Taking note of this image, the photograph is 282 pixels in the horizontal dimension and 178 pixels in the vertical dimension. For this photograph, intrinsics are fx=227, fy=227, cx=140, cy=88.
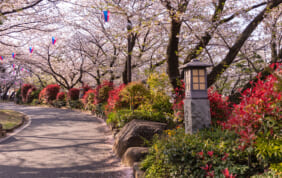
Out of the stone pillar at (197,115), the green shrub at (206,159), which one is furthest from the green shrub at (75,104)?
the green shrub at (206,159)

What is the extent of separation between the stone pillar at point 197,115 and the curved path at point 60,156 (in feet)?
5.63

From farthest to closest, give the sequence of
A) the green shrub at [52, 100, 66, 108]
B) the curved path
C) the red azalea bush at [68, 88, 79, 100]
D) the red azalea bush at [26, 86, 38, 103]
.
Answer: the red azalea bush at [26, 86, 38, 103], the green shrub at [52, 100, 66, 108], the red azalea bush at [68, 88, 79, 100], the curved path

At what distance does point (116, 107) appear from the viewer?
37.5 feet

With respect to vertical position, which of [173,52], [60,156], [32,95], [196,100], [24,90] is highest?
[173,52]

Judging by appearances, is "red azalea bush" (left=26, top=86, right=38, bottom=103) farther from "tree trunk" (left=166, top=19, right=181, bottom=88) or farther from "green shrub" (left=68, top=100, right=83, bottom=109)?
"tree trunk" (left=166, top=19, right=181, bottom=88)

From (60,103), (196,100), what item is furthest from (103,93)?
(196,100)

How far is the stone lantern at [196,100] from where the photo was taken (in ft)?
15.7

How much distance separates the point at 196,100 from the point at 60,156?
3.98 m

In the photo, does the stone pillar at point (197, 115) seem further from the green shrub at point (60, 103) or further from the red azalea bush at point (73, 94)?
the green shrub at point (60, 103)

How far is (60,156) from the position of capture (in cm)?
621

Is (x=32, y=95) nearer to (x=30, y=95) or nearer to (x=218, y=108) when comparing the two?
(x=30, y=95)

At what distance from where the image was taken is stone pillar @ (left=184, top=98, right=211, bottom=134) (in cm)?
479

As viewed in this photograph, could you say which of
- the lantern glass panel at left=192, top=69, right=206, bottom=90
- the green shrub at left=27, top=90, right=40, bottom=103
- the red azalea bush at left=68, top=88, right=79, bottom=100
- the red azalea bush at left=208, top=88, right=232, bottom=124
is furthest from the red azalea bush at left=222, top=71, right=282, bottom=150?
the green shrub at left=27, top=90, right=40, bottom=103

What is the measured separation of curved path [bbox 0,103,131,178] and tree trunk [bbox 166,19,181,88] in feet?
10.3
